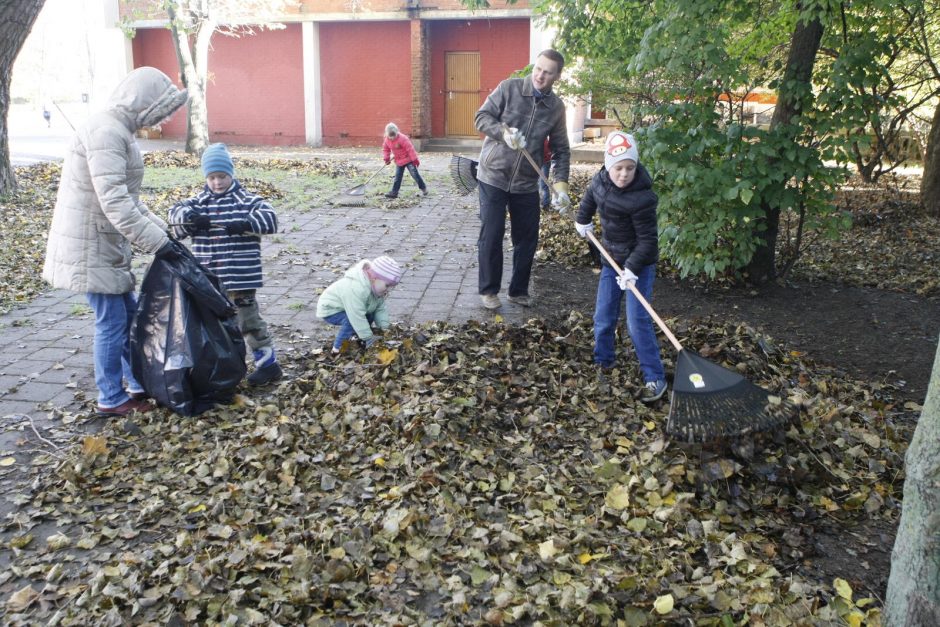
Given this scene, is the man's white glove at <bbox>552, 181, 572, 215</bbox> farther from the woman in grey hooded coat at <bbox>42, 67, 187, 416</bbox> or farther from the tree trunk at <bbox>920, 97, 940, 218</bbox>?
the tree trunk at <bbox>920, 97, 940, 218</bbox>

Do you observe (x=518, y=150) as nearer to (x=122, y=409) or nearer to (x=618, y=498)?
(x=618, y=498)

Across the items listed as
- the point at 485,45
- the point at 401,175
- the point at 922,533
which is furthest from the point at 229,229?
the point at 485,45

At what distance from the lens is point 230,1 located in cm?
1912

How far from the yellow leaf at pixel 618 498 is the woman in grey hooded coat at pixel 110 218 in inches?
103

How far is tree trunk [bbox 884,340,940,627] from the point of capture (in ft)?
7.85

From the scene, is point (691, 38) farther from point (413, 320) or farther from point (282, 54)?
point (282, 54)

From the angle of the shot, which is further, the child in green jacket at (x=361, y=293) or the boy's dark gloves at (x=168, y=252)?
the child in green jacket at (x=361, y=293)

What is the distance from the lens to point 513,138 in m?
5.66

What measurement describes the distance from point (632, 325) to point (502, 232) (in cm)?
186

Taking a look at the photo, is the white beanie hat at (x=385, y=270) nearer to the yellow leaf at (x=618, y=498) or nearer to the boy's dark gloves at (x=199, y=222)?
the boy's dark gloves at (x=199, y=222)

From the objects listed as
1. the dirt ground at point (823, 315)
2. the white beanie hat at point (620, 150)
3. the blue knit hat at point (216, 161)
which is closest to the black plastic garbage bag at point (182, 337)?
the blue knit hat at point (216, 161)

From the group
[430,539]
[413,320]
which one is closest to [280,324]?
[413,320]

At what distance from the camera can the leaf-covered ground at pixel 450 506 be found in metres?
2.78

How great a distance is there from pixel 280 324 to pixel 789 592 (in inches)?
166
